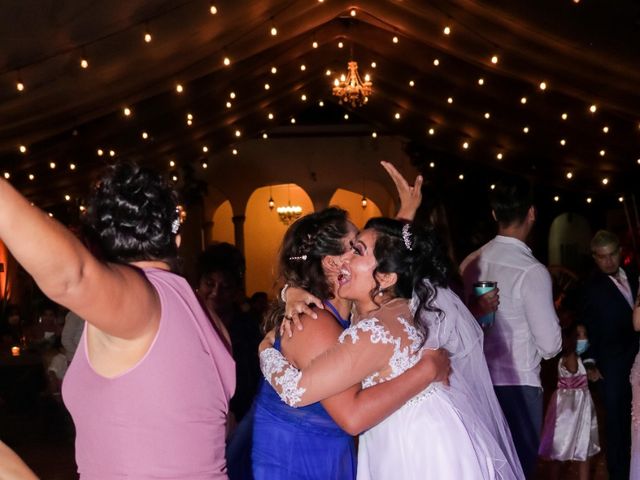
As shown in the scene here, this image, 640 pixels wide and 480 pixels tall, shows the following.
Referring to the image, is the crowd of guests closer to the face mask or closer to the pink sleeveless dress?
the pink sleeveless dress

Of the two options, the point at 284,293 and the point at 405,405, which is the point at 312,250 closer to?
the point at 284,293

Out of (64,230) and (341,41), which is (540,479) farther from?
(341,41)

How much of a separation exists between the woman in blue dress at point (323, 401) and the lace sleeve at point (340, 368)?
5 centimetres

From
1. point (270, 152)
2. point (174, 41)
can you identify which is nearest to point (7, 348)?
point (174, 41)

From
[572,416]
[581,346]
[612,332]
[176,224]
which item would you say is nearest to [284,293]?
[176,224]

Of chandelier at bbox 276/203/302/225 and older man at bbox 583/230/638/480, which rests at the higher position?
chandelier at bbox 276/203/302/225

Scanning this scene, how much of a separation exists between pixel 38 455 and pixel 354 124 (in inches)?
435

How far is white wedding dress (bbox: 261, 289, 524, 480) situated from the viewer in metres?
2.10

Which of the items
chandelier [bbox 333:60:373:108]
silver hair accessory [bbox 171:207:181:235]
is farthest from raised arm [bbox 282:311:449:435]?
chandelier [bbox 333:60:373:108]

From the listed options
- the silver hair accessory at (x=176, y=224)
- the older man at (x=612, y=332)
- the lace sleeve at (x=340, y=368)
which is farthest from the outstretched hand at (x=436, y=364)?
the older man at (x=612, y=332)

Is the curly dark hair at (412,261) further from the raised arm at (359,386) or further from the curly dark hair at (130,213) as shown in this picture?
the curly dark hair at (130,213)

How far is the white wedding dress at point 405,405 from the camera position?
210 centimetres

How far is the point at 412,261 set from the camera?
2330 millimetres

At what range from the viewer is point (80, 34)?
5547 mm
